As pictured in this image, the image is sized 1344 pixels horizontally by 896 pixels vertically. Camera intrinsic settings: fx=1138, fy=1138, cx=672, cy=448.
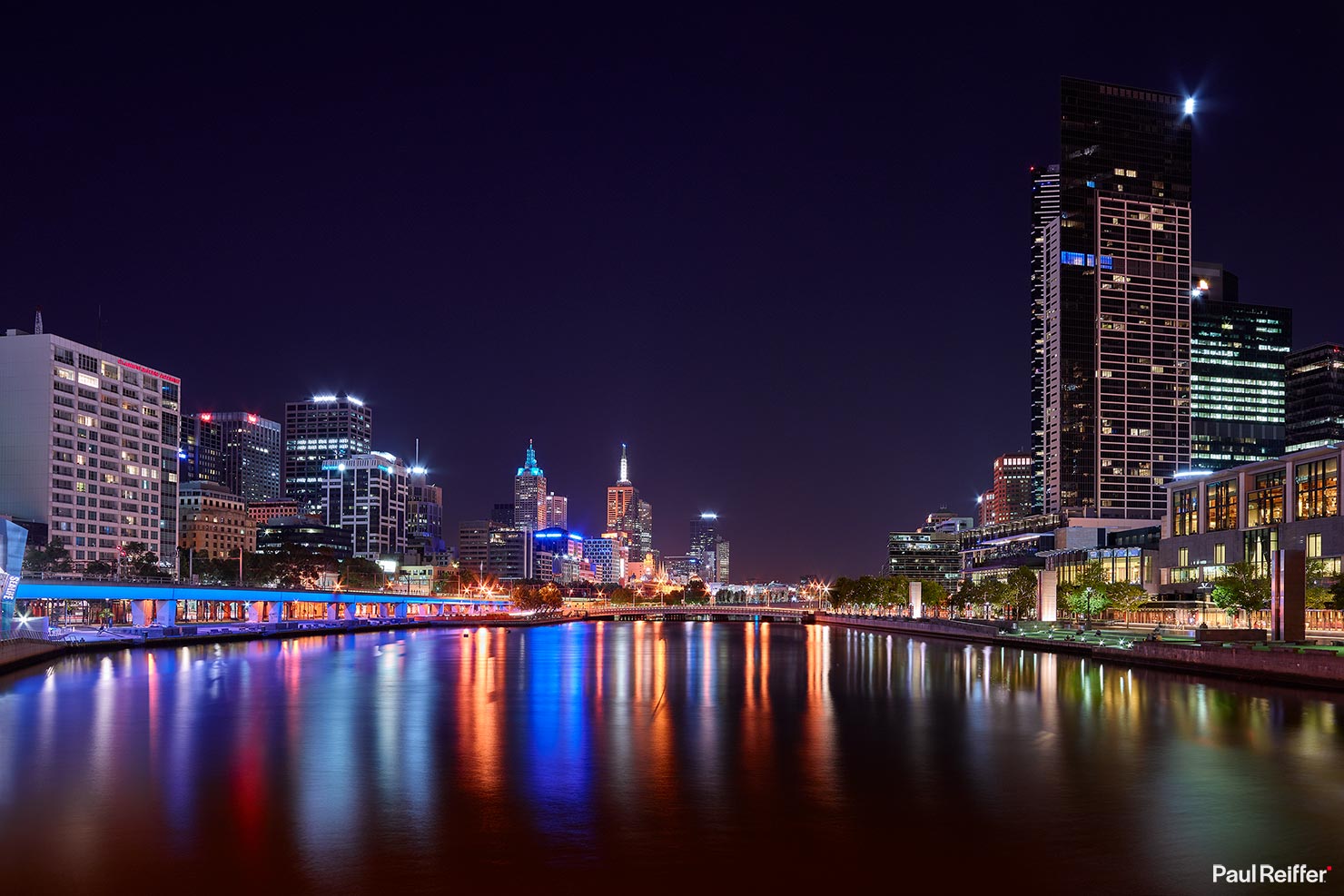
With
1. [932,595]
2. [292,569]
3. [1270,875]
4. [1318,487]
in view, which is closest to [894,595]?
[932,595]

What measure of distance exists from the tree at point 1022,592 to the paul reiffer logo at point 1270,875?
404 feet

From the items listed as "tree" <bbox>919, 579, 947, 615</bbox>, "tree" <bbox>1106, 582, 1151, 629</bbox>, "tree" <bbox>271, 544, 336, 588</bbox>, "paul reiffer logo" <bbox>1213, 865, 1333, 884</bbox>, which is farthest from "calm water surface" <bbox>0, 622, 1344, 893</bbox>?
"tree" <bbox>271, 544, 336, 588</bbox>

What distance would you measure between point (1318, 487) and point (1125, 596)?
2053 centimetres

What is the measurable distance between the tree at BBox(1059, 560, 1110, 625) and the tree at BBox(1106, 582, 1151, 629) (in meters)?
0.82

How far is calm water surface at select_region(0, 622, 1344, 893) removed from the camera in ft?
68.8

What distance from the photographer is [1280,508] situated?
4446 inches

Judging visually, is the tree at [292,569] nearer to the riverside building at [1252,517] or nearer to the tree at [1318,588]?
the riverside building at [1252,517]

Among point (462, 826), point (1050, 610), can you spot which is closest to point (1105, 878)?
point (462, 826)

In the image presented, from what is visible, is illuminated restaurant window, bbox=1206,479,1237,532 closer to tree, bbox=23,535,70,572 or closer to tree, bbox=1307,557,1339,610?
tree, bbox=1307,557,1339,610

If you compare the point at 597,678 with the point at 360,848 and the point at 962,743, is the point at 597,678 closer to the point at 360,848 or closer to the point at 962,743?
the point at 962,743

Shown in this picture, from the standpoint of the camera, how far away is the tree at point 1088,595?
11144 centimetres

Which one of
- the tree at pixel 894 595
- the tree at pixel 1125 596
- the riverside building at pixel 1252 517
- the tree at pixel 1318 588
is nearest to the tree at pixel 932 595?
the tree at pixel 894 595

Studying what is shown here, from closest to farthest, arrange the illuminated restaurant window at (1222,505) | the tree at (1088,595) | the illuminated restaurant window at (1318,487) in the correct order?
the illuminated restaurant window at (1318,487) → the tree at (1088,595) → the illuminated restaurant window at (1222,505)

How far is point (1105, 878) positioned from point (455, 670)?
58206 mm
